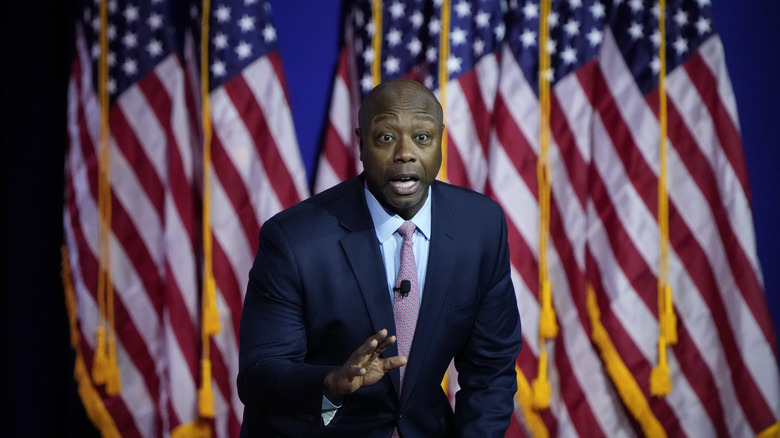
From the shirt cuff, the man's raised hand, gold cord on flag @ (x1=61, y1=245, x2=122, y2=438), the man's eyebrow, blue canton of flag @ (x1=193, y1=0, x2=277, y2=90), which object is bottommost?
gold cord on flag @ (x1=61, y1=245, x2=122, y2=438)

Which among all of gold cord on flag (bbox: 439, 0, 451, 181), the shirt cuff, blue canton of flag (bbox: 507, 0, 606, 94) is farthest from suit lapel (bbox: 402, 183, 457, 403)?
blue canton of flag (bbox: 507, 0, 606, 94)

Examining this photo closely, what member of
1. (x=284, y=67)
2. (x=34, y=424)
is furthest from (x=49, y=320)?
(x=284, y=67)

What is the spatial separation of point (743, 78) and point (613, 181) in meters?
0.65

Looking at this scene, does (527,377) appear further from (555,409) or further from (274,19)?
(274,19)

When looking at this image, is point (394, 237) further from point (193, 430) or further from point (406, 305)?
point (193, 430)

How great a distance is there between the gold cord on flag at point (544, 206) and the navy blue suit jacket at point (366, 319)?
44.8 inches

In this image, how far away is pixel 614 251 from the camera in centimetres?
285

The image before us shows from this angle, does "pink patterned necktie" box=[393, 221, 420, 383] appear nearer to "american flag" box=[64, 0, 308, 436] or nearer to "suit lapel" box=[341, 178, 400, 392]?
"suit lapel" box=[341, 178, 400, 392]

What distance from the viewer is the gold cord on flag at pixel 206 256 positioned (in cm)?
285

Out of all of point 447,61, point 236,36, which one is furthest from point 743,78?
point 236,36

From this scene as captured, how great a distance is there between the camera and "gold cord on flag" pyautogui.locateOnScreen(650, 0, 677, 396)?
2.79m

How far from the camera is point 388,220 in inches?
64.5

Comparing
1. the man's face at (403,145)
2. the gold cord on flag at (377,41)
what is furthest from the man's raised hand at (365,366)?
the gold cord on flag at (377,41)

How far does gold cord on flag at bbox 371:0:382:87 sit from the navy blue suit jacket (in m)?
1.19
